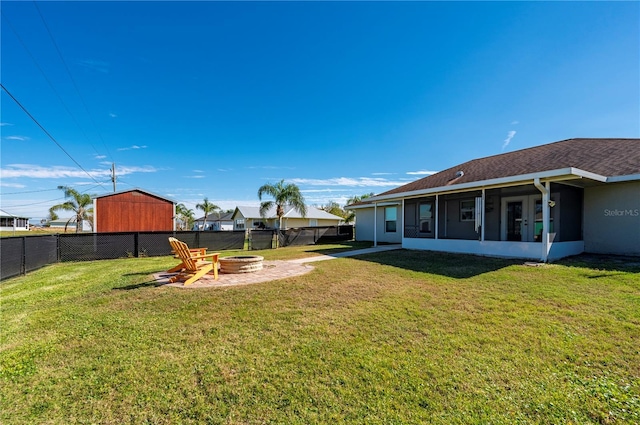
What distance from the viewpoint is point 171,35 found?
10.7 metres

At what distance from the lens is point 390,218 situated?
16562mm

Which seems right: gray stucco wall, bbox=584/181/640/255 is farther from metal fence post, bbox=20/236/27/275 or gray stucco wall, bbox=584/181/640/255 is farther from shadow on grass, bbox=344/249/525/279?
metal fence post, bbox=20/236/27/275

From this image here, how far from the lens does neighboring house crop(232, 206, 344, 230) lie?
31250 millimetres

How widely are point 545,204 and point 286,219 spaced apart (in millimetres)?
25943

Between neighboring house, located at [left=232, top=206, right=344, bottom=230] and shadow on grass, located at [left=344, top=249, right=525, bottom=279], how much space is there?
2148cm

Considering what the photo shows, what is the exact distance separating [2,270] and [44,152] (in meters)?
17.5

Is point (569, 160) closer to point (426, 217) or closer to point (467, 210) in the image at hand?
point (467, 210)

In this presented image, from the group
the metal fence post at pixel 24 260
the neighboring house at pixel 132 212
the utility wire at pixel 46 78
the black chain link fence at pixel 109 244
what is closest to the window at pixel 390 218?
the black chain link fence at pixel 109 244

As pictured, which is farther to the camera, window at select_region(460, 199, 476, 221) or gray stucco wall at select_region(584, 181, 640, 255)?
window at select_region(460, 199, 476, 221)

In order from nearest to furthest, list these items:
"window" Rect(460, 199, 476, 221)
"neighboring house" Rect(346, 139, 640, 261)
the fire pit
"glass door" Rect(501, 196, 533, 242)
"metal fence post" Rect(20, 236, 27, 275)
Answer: the fire pit
"metal fence post" Rect(20, 236, 27, 275)
"neighboring house" Rect(346, 139, 640, 261)
"glass door" Rect(501, 196, 533, 242)
"window" Rect(460, 199, 476, 221)

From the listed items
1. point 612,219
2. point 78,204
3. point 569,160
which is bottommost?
point 612,219

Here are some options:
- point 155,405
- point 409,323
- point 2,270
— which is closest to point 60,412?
point 155,405

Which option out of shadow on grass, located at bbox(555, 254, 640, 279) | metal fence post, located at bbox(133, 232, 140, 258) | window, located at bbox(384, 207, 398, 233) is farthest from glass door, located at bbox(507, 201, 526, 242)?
metal fence post, located at bbox(133, 232, 140, 258)

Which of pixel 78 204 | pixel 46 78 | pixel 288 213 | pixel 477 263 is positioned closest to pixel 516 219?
pixel 477 263
